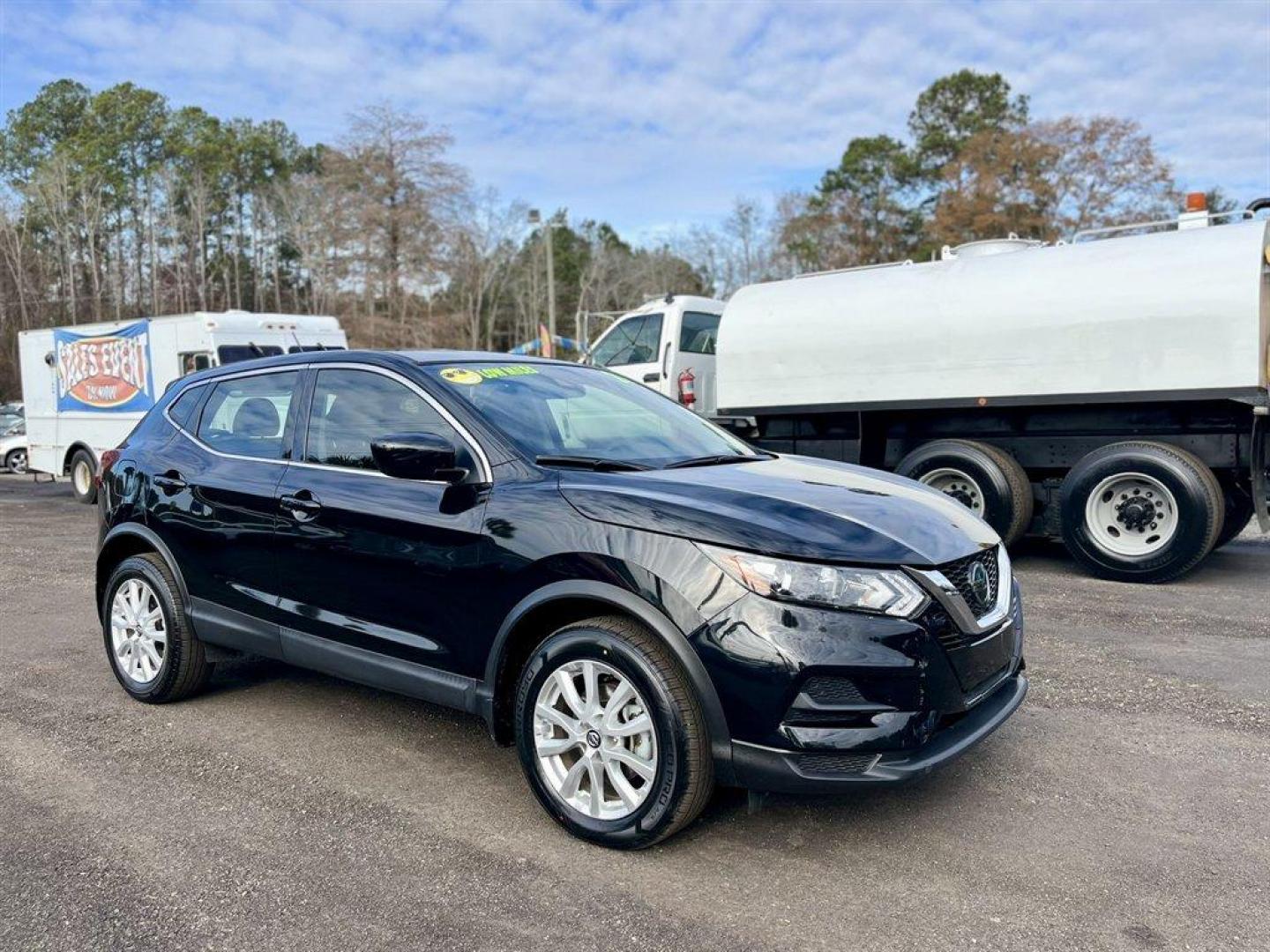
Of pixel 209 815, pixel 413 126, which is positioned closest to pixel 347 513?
pixel 209 815

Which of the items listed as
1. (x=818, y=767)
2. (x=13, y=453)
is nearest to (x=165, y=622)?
(x=818, y=767)

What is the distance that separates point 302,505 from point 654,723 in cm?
192

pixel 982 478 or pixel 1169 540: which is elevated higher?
pixel 982 478

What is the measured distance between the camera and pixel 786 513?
3166 millimetres

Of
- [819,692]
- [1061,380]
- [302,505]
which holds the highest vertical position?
[1061,380]

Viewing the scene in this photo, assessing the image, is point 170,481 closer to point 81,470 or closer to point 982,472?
point 982,472

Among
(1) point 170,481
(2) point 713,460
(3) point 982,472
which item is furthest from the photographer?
(3) point 982,472

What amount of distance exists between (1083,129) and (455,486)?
35401 mm

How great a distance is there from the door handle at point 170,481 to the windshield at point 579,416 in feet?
5.23

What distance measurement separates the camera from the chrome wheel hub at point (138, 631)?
191 inches

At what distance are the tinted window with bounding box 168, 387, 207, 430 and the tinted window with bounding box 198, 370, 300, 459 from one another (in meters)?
0.11

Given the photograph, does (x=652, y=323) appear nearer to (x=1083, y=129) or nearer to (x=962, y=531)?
(x=962, y=531)

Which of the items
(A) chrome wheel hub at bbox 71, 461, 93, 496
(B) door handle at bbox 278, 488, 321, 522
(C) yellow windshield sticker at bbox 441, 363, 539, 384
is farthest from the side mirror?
(A) chrome wheel hub at bbox 71, 461, 93, 496

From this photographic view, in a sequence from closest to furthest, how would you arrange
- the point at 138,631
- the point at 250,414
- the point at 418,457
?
1. the point at 418,457
2. the point at 250,414
3. the point at 138,631
